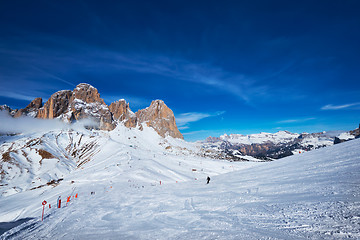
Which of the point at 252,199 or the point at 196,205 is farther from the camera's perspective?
the point at 196,205

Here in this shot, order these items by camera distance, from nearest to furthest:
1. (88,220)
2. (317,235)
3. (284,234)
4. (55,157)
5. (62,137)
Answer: (317,235), (284,234), (88,220), (55,157), (62,137)

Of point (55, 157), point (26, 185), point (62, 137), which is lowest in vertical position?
point (26, 185)

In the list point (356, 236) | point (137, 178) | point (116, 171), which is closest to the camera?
point (356, 236)

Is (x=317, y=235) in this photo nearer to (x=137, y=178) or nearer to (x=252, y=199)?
(x=252, y=199)

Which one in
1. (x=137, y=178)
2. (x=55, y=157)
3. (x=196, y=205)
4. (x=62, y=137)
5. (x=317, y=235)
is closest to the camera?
(x=317, y=235)

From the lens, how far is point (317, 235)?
641 centimetres

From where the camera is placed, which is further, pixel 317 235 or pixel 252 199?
pixel 252 199

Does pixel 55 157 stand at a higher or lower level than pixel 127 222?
higher

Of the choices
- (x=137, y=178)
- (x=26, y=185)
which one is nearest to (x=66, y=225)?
(x=137, y=178)

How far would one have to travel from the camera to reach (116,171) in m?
64.1

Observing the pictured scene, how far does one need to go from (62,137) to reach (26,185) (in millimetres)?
87948

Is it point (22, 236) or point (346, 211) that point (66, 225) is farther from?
point (346, 211)

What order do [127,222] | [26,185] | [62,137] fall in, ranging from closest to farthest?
[127,222] → [26,185] → [62,137]

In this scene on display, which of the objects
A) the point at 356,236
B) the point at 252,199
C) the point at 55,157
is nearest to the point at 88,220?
the point at 252,199
